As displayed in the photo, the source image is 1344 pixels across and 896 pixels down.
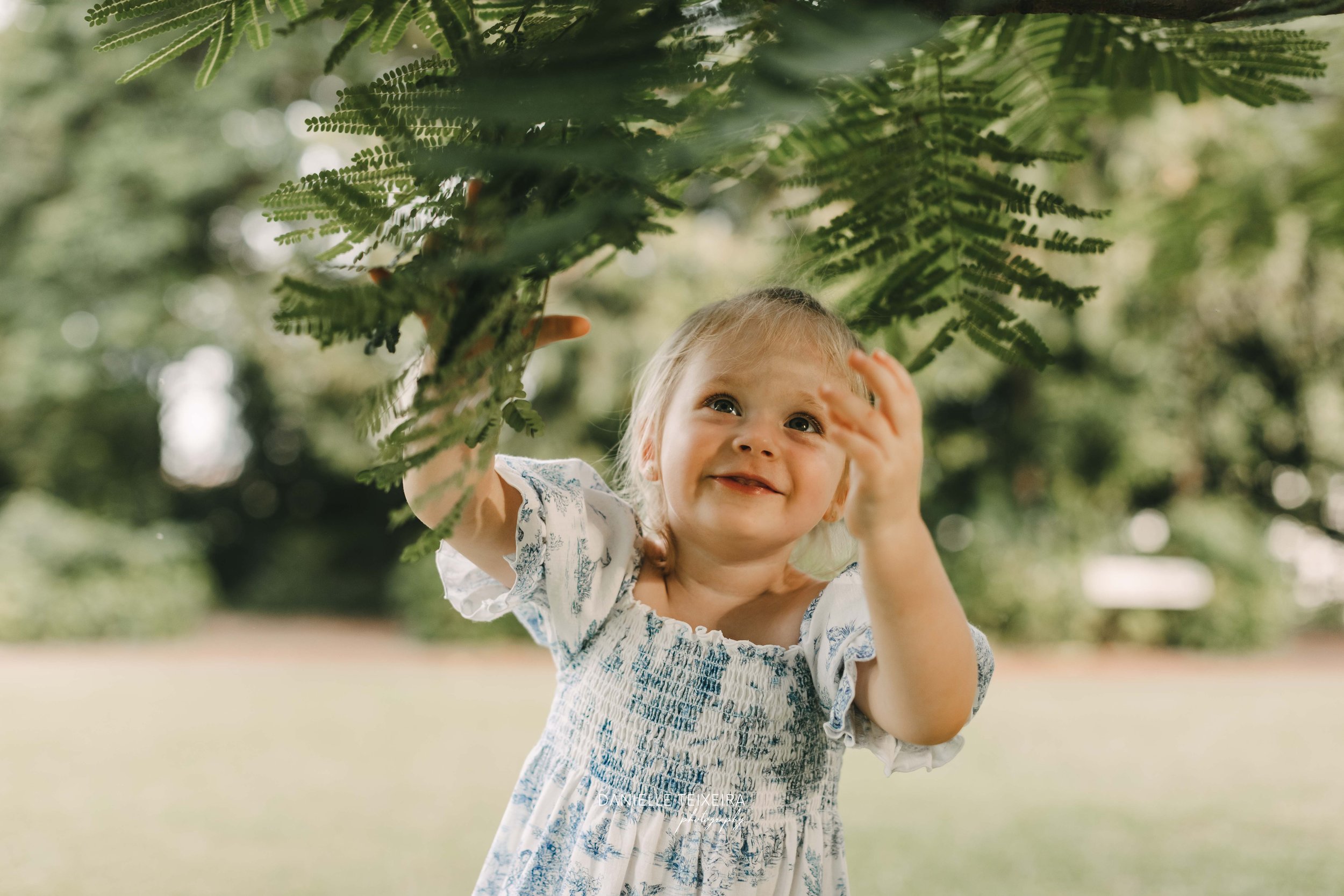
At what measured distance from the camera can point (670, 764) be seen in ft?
5.21

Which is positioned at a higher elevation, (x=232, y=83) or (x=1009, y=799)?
(x=232, y=83)

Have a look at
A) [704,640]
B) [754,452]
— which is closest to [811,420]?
[754,452]

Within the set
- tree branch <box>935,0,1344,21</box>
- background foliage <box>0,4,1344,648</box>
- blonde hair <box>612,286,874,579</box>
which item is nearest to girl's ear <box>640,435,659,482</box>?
blonde hair <box>612,286,874,579</box>

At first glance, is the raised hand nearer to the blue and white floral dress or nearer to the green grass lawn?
the blue and white floral dress

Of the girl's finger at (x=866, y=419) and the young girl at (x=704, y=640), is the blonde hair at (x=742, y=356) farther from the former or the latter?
the girl's finger at (x=866, y=419)

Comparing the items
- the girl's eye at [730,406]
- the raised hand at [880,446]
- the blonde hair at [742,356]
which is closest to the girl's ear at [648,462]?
→ the blonde hair at [742,356]

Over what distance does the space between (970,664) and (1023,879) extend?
4.77m

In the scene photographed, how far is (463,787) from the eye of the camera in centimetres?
687

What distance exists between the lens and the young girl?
154 cm

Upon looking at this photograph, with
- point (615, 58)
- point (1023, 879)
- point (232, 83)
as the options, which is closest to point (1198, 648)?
point (1023, 879)

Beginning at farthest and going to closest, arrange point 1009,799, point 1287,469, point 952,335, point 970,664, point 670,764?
point 1287,469, point 1009,799, point 670,764, point 952,335, point 970,664

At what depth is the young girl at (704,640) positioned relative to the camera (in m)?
1.54

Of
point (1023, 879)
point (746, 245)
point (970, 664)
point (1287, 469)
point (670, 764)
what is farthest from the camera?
point (1287, 469)

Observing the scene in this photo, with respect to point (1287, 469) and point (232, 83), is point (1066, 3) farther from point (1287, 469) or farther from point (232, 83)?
point (1287, 469)
